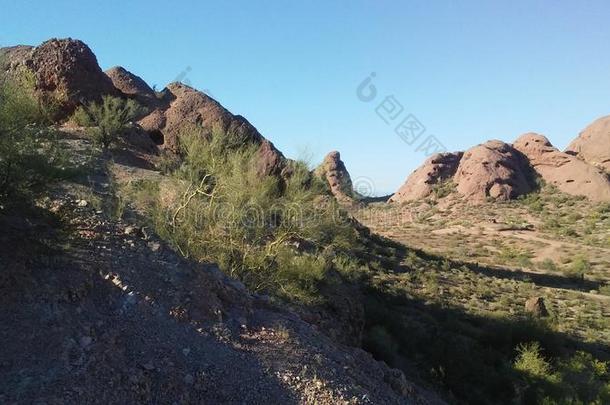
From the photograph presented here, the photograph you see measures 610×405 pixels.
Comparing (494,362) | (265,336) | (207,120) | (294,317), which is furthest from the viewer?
(207,120)

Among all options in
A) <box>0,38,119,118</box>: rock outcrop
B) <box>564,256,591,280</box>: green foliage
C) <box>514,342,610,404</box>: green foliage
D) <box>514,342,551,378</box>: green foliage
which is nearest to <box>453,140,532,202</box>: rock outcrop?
<box>564,256,591,280</box>: green foliage

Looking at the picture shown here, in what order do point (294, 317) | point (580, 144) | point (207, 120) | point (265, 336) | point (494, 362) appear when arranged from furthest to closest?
point (580, 144) → point (207, 120) → point (494, 362) → point (294, 317) → point (265, 336)

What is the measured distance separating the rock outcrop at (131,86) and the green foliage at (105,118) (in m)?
1.92

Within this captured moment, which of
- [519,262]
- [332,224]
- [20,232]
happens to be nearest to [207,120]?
[332,224]

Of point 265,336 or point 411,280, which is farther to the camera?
point 411,280

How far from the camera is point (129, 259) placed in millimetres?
6703

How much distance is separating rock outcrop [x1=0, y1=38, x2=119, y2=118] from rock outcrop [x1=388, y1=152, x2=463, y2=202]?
4346cm

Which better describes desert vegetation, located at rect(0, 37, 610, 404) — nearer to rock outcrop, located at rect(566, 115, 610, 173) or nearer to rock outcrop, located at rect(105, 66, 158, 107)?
rock outcrop, located at rect(105, 66, 158, 107)

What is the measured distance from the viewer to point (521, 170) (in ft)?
174

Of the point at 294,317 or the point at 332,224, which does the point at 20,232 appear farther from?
the point at 332,224

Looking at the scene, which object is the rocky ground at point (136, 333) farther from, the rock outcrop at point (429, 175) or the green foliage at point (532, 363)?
the rock outcrop at point (429, 175)

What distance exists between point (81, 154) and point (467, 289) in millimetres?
15743

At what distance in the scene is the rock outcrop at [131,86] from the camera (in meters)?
21.5

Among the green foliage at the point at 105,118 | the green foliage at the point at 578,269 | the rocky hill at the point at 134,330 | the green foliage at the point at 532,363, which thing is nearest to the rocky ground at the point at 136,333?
the rocky hill at the point at 134,330
